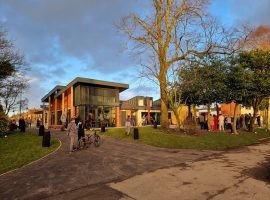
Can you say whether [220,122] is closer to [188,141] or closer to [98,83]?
[188,141]

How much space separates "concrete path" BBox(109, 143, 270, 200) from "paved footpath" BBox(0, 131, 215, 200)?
27cm

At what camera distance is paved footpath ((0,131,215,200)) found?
21.9 ft

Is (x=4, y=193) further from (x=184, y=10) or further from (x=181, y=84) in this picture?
(x=184, y=10)

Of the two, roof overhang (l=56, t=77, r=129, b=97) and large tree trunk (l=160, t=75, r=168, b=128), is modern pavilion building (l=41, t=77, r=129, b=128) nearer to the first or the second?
roof overhang (l=56, t=77, r=129, b=97)

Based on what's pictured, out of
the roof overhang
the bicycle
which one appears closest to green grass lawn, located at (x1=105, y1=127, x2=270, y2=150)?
the bicycle

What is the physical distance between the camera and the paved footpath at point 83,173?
21.9 ft

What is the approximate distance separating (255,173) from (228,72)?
15984 millimetres

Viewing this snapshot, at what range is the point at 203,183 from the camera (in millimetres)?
7449

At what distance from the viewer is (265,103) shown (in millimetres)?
35344

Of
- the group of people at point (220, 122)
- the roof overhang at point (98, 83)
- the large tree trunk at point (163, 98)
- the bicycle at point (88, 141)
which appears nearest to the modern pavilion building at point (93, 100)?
the roof overhang at point (98, 83)

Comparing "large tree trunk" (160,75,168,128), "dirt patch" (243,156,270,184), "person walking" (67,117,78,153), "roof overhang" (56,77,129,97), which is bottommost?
"dirt patch" (243,156,270,184)

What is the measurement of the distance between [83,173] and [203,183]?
3.84 metres

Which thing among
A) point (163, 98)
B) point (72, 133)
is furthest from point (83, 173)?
point (163, 98)

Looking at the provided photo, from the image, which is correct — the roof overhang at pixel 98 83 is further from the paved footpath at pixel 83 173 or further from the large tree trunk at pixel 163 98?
the paved footpath at pixel 83 173
